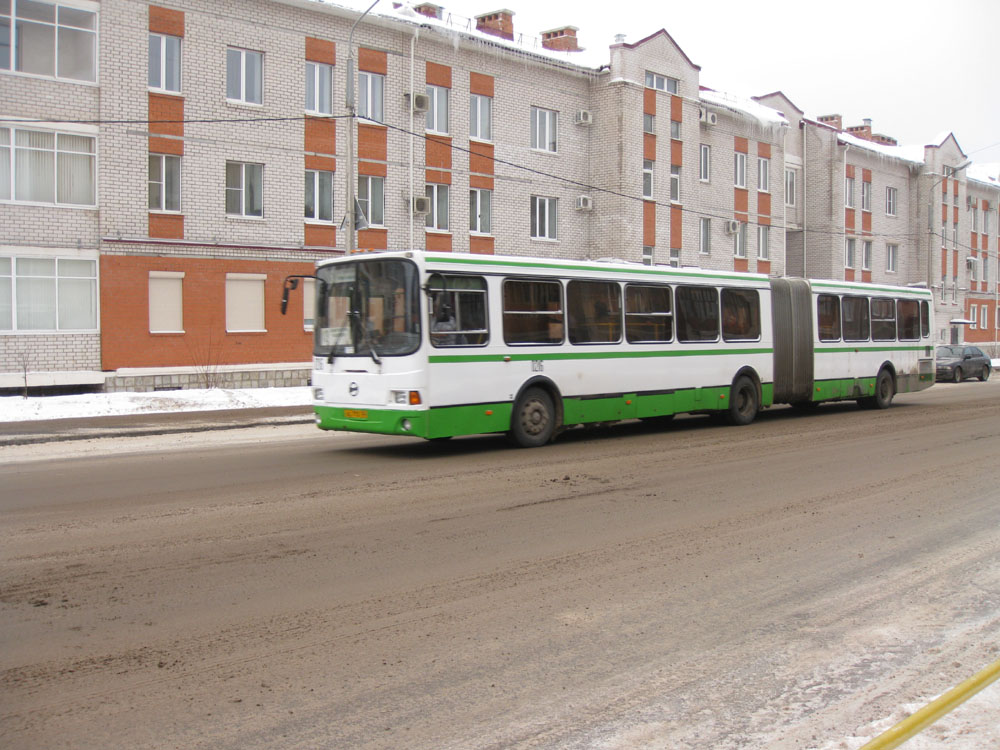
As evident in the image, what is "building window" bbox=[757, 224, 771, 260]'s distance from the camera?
149 ft

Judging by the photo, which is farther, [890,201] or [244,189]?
[890,201]

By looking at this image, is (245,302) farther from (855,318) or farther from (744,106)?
(744,106)

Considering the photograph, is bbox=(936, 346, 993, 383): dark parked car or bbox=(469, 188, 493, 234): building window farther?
bbox=(936, 346, 993, 383): dark parked car

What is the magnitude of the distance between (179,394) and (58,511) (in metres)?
13.9

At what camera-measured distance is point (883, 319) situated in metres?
22.2

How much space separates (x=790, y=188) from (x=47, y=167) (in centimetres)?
3630

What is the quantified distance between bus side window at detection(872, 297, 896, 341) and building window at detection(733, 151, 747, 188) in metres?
22.4

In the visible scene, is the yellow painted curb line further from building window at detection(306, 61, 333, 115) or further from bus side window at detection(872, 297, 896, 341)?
building window at detection(306, 61, 333, 115)

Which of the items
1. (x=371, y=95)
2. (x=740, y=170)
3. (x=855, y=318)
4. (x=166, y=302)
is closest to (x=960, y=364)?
(x=740, y=170)

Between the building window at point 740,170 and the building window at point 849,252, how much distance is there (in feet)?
32.0

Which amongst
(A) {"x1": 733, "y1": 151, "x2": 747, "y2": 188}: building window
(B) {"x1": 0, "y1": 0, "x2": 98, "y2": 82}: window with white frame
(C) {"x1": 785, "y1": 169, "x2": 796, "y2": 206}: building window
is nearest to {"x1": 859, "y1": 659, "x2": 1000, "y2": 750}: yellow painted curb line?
(B) {"x1": 0, "y1": 0, "x2": 98, "y2": 82}: window with white frame

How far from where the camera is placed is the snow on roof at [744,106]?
42.6m

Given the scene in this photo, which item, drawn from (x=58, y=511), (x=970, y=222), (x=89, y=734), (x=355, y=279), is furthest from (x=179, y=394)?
(x=970, y=222)

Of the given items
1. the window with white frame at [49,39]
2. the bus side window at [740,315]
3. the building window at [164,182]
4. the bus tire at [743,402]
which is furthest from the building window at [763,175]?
the window with white frame at [49,39]
